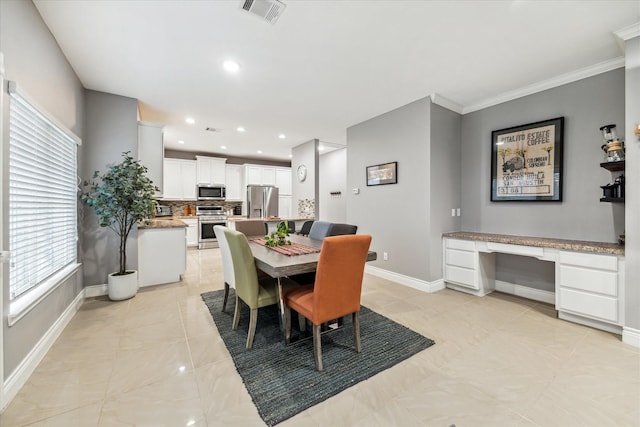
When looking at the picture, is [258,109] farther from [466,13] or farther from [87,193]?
[466,13]

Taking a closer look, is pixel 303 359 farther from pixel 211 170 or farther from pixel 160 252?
pixel 211 170

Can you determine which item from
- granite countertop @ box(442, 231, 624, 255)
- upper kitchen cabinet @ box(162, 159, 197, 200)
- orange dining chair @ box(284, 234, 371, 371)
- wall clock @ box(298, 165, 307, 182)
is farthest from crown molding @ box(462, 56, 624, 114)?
upper kitchen cabinet @ box(162, 159, 197, 200)

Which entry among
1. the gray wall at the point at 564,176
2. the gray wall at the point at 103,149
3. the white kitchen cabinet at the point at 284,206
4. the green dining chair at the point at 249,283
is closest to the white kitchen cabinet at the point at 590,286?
the gray wall at the point at 564,176

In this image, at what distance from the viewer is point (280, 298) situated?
2197 millimetres

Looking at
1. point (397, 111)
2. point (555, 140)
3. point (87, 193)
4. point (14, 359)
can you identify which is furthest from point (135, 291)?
point (555, 140)

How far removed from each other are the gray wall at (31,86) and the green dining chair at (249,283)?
1362mm

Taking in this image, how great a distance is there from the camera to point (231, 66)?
2703 mm

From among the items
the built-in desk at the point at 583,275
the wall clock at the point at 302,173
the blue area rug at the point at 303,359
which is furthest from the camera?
the wall clock at the point at 302,173

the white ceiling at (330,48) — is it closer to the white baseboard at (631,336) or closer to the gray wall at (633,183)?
the gray wall at (633,183)

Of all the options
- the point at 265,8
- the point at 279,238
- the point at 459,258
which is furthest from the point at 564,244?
the point at 265,8

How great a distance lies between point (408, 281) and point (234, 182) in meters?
5.60

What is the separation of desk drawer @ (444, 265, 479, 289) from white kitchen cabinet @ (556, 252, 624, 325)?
0.83 meters

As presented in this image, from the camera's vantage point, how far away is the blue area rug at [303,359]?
1610 mm

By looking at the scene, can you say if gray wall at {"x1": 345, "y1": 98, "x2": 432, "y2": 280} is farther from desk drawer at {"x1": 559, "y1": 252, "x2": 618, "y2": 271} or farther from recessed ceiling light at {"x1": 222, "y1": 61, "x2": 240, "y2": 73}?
recessed ceiling light at {"x1": 222, "y1": 61, "x2": 240, "y2": 73}
